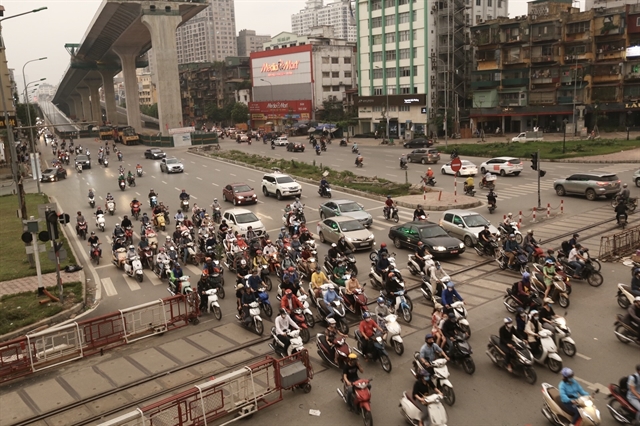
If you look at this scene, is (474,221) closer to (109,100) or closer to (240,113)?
(240,113)

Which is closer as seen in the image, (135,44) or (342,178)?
(342,178)

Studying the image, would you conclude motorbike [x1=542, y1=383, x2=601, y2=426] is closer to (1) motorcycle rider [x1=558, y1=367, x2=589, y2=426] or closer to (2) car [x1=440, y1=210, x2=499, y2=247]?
(1) motorcycle rider [x1=558, y1=367, x2=589, y2=426]

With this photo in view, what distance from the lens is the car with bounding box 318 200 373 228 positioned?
26.9 m

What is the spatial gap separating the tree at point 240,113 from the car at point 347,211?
319 feet

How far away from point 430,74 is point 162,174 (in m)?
45.2

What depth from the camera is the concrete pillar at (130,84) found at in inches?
4217

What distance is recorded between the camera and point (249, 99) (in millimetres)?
129625

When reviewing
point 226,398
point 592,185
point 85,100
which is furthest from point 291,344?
point 85,100

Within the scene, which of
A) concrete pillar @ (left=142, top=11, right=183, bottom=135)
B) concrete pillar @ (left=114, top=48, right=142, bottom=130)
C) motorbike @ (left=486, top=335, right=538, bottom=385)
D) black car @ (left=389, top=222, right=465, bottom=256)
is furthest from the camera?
concrete pillar @ (left=114, top=48, right=142, bottom=130)

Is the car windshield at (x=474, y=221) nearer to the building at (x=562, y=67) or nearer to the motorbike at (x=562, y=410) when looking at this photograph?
the motorbike at (x=562, y=410)

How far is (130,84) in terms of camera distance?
108938 mm

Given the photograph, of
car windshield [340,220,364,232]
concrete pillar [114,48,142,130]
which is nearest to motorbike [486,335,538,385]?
car windshield [340,220,364,232]

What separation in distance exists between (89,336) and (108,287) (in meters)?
6.63

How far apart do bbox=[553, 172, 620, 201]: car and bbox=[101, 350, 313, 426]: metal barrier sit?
82.0 feet
